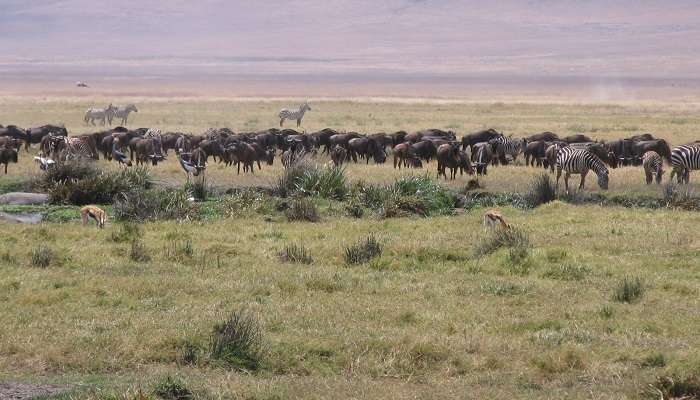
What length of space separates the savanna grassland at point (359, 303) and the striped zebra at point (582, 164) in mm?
3041

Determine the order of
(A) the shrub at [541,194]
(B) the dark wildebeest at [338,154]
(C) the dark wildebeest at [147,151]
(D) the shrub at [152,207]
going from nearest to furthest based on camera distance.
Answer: (D) the shrub at [152,207]
(A) the shrub at [541,194]
(C) the dark wildebeest at [147,151]
(B) the dark wildebeest at [338,154]

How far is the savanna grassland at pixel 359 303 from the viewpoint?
904 centimetres

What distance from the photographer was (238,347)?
9.37 meters

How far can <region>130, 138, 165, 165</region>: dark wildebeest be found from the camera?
28545 millimetres

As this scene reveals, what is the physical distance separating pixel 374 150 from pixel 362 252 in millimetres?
16203

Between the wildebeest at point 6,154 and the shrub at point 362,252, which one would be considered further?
the wildebeest at point 6,154

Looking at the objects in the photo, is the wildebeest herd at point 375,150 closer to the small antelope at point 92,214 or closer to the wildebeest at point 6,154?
the wildebeest at point 6,154

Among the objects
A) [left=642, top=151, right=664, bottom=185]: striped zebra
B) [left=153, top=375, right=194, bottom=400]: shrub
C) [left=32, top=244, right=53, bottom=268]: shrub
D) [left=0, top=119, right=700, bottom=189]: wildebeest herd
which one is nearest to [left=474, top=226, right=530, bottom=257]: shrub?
[left=32, top=244, right=53, bottom=268]: shrub

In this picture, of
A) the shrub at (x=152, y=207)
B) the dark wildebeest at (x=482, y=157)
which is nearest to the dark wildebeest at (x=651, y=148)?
the dark wildebeest at (x=482, y=157)

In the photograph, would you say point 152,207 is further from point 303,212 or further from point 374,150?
point 374,150

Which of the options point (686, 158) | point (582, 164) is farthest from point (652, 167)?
point (582, 164)

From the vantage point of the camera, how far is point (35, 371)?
29.9 ft

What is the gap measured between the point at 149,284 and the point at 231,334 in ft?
9.79

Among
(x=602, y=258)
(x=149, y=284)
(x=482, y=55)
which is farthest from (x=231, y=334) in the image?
(x=482, y=55)
